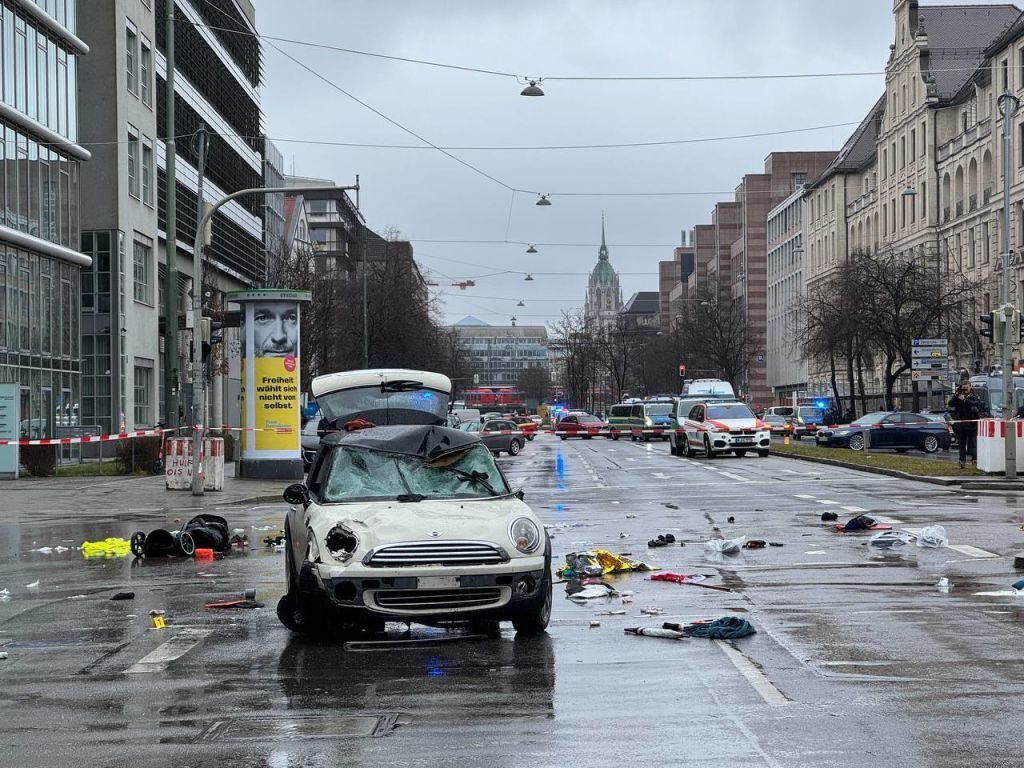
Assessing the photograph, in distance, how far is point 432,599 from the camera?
971cm

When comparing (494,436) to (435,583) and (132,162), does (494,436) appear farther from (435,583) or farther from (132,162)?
(435,583)

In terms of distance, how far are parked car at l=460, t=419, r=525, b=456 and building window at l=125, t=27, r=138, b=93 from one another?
16.9 metres

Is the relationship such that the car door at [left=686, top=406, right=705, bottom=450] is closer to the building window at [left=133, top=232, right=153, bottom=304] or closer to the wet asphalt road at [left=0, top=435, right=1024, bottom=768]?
the building window at [left=133, top=232, right=153, bottom=304]

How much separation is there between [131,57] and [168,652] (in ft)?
146

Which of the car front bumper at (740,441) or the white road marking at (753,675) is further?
the car front bumper at (740,441)

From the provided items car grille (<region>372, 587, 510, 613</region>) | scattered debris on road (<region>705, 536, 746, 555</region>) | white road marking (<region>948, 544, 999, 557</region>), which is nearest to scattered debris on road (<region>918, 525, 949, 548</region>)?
white road marking (<region>948, 544, 999, 557</region>)

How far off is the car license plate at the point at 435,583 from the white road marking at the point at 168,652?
1708 mm

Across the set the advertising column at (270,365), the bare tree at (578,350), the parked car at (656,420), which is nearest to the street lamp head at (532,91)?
the advertising column at (270,365)

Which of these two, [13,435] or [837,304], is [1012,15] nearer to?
[837,304]

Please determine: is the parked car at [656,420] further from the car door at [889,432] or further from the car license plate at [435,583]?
the car license plate at [435,583]

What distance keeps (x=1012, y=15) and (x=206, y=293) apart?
53865mm

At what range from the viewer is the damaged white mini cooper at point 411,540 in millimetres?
9656

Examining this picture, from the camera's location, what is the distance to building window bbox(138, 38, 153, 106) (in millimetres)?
52375

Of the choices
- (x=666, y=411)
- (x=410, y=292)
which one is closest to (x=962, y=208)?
(x=666, y=411)
